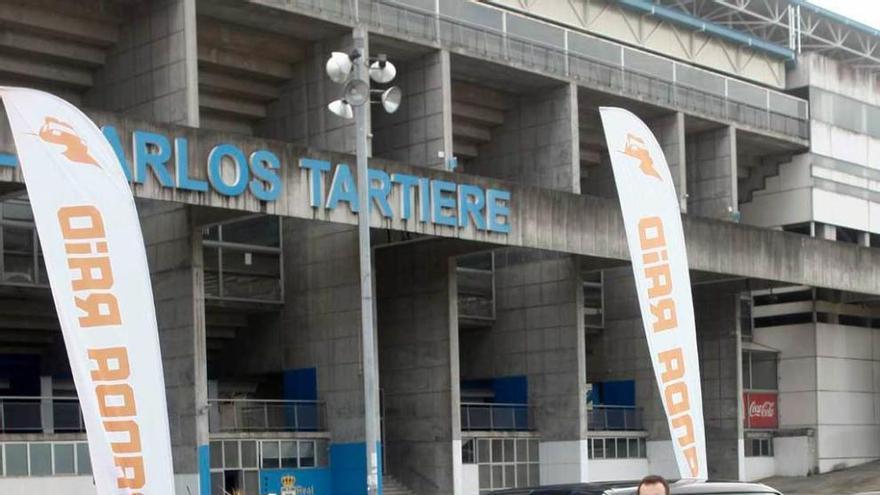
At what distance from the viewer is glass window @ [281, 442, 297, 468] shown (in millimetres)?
38353

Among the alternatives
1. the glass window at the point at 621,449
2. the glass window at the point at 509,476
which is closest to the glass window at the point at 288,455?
the glass window at the point at 509,476

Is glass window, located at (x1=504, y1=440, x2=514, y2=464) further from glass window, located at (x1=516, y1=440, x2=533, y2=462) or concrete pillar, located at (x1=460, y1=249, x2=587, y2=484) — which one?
concrete pillar, located at (x1=460, y1=249, x2=587, y2=484)

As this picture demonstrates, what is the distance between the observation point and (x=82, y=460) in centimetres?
3325

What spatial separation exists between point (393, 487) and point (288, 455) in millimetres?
4124

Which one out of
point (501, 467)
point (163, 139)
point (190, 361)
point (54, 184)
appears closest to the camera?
point (54, 184)

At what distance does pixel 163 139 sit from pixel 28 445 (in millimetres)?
7721

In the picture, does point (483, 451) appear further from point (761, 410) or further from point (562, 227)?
point (761, 410)

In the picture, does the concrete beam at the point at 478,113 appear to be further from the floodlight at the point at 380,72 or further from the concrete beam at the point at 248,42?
the floodlight at the point at 380,72

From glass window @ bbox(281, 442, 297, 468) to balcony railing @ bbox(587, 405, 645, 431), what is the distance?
1276 centimetres

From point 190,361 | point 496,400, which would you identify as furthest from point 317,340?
point 496,400

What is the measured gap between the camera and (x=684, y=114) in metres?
50.0

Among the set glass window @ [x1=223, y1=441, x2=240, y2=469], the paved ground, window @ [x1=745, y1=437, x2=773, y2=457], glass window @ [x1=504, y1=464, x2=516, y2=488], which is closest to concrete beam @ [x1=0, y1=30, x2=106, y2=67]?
glass window @ [x1=223, y1=441, x2=240, y2=469]

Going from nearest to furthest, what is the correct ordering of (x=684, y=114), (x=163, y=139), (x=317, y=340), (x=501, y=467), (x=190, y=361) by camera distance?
(x=163, y=139) → (x=190, y=361) → (x=317, y=340) → (x=501, y=467) → (x=684, y=114)

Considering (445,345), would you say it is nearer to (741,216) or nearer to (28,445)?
(28,445)
